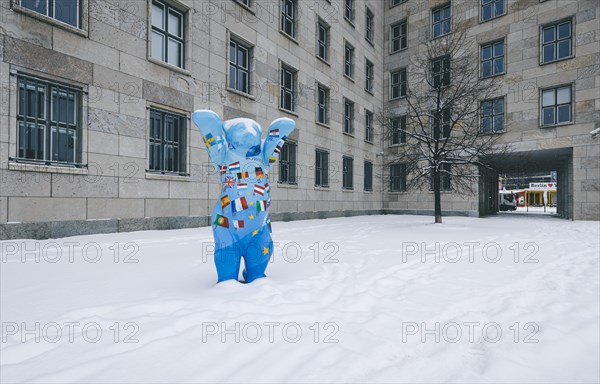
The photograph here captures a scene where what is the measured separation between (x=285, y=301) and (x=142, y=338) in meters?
1.44

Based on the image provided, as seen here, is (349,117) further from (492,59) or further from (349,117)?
(492,59)

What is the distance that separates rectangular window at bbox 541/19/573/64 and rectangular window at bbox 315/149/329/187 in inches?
497

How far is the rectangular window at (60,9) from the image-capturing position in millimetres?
7776

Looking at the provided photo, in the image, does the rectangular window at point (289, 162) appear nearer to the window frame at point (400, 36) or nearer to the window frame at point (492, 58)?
the window frame at point (492, 58)

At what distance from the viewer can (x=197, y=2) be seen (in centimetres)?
1105

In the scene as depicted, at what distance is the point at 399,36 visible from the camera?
22562 millimetres

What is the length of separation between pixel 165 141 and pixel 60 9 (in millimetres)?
4131

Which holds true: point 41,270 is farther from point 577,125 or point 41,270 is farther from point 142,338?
point 577,125

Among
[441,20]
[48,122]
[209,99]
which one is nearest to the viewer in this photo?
[48,122]

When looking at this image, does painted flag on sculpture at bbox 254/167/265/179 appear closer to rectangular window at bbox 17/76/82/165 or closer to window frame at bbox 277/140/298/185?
rectangular window at bbox 17/76/82/165

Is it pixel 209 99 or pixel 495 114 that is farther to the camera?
pixel 495 114

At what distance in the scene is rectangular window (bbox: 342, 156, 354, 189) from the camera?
19.0 meters

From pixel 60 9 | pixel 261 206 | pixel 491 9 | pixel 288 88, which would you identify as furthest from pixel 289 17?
pixel 261 206

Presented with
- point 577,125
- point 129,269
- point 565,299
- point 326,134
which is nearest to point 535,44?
point 577,125
